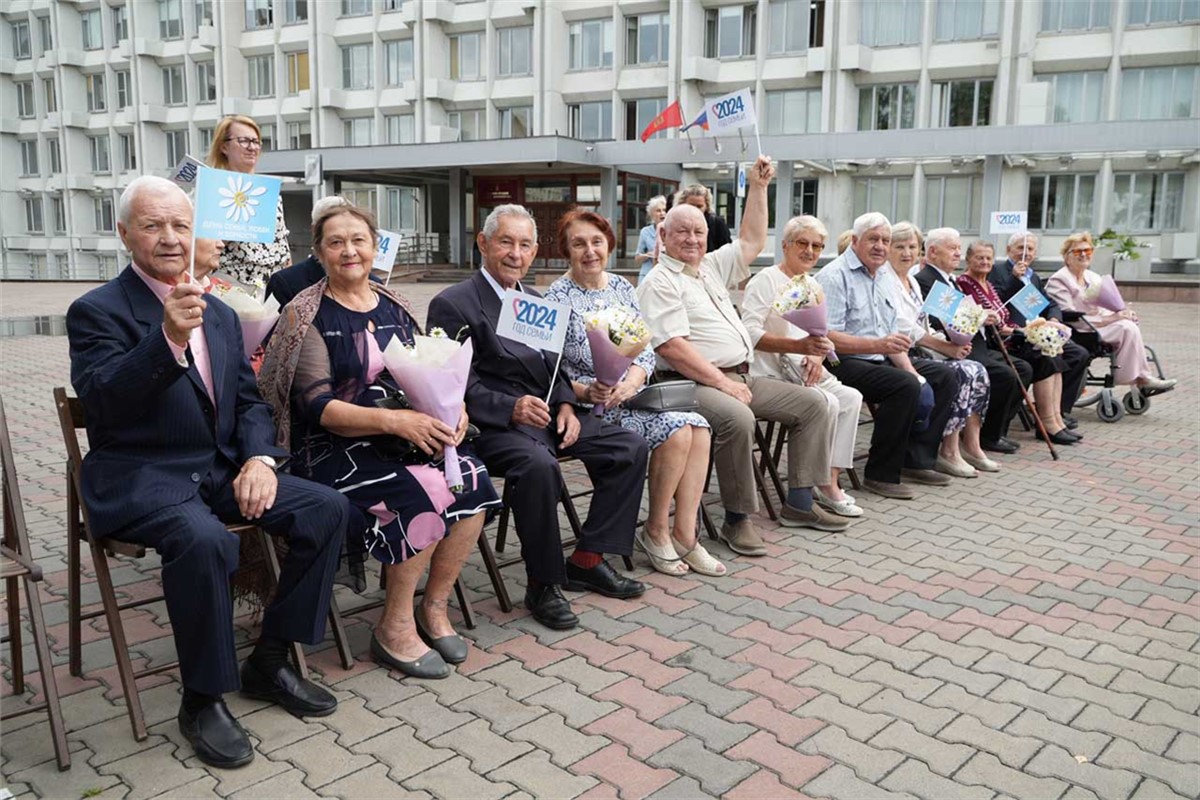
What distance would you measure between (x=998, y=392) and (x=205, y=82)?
Answer: 43.4 m

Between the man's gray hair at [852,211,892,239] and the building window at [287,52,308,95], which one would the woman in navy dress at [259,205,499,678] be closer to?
the man's gray hair at [852,211,892,239]

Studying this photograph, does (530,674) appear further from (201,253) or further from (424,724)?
(201,253)

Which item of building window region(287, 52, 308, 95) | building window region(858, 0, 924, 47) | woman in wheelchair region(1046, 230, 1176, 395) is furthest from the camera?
building window region(287, 52, 308, 95)

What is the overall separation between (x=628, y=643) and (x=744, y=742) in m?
0.85

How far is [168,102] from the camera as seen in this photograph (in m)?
44.1

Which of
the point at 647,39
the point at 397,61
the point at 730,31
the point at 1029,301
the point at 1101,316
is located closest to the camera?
the point at 1029,301

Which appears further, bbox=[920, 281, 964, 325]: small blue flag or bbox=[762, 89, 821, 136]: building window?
bbox=[762, 89, 821, 136]: building window

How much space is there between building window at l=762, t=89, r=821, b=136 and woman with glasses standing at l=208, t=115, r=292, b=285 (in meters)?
28.6

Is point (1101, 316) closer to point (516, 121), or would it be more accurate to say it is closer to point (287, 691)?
point (287, 691)

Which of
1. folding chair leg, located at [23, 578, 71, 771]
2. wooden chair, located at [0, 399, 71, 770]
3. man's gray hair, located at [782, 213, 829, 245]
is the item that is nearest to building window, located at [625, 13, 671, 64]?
man's gray hair, located at [782, 213, 829, 245]

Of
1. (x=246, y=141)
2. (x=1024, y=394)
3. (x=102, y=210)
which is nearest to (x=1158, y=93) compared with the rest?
(x=1024, y=394)

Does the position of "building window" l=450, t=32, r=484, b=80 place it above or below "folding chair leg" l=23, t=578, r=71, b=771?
above

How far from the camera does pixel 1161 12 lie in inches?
1100

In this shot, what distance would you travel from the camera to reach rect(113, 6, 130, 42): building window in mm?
44094
